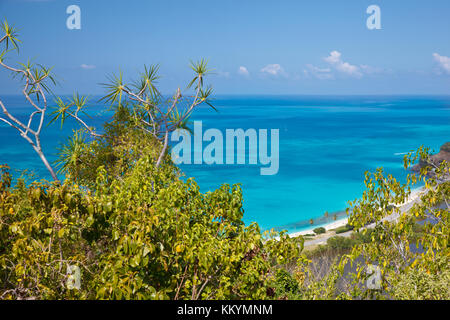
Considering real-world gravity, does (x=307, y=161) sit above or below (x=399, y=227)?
below

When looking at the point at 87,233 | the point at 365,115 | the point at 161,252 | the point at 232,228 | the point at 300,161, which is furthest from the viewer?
the point at 365,115

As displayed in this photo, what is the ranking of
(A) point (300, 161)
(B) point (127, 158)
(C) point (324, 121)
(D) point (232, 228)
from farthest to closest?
(C) point (324, 121), (A) point (300, 161), (B) point (127, 158), (D) point (232, 228)

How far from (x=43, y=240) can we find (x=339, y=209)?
3218cm

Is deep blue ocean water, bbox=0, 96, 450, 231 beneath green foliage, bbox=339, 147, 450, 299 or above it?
beneath

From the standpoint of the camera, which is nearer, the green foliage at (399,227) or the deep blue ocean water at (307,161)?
the green foliage at (399,227)

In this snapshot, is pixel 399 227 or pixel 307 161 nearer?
pixel 399 227

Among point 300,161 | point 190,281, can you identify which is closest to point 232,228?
point 190,281

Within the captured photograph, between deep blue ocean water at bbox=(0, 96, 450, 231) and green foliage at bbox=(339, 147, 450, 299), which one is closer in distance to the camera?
green foliage at bbox=(339, 147, 450, 299)

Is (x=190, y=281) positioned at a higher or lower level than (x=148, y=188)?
lower

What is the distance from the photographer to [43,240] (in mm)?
3285

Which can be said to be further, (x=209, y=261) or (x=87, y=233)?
(x=87, y=233)

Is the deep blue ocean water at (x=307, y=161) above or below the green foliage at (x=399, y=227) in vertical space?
below
